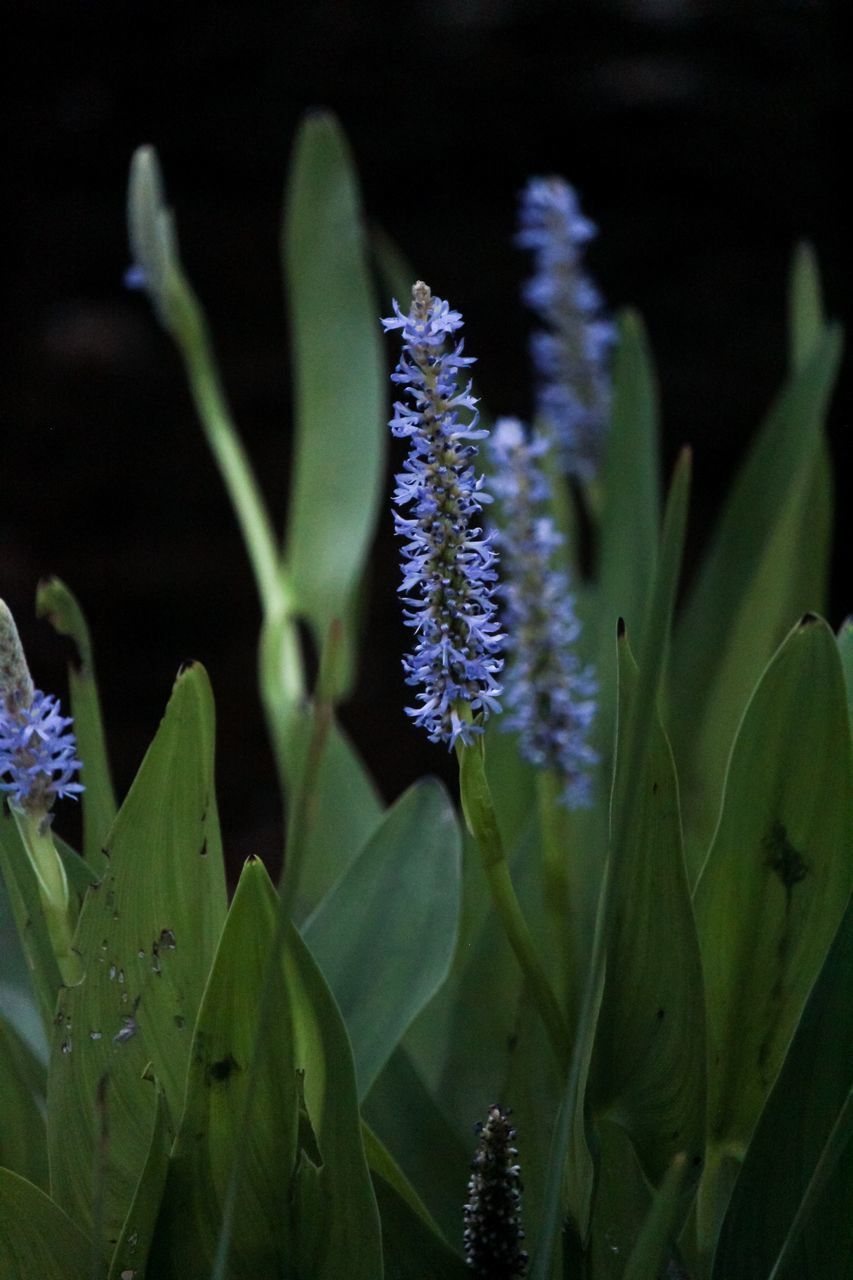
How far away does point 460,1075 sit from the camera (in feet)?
2.07

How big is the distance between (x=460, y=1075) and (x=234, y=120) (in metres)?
1.21

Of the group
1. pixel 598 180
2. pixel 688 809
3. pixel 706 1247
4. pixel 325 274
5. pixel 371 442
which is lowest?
pixel 706 1247

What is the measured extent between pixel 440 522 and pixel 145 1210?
0.24 meters

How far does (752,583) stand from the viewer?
2.97ft

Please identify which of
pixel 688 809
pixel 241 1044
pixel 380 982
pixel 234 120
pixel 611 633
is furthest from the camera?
pixel 234 120

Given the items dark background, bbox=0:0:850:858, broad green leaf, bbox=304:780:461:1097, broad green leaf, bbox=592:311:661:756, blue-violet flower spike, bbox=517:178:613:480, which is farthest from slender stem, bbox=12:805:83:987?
dark background, bbox=0:0:850:858

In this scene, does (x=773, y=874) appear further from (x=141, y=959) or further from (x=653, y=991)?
(x=141, y=959)

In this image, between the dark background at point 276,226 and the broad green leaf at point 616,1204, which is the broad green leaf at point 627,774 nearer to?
the broad green leaf at point 616,1204

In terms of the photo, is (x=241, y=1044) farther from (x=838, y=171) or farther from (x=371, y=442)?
(x=838, y=171)

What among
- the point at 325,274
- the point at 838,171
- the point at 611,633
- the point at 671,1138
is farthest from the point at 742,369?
the point at 671,1138

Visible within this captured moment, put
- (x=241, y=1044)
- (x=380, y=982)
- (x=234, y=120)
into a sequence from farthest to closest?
1. (x=234, y=120)
2. (x=380, y=982)
3. (x=241, y=1044)

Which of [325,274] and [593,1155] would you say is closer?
[593,1155]

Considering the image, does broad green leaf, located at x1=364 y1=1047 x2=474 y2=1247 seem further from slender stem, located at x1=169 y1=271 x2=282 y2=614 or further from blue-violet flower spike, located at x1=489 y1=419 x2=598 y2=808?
slender stem, located at x1=169 y1=271 x2=282 y2=614

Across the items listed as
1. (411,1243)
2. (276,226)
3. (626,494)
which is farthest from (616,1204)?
(276,226)
